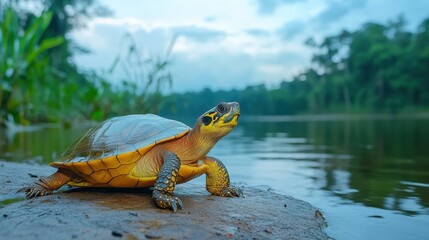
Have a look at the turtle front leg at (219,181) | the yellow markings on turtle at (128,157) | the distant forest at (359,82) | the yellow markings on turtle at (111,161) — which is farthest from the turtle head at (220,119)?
the distant forest at (359,82)

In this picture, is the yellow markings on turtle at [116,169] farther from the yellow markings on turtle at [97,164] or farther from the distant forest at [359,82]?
the distant forest at [359,82]

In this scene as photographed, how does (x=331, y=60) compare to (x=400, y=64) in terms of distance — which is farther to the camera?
(x=331, y=60)

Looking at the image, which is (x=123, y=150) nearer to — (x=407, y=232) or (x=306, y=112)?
(x=407, y=232)

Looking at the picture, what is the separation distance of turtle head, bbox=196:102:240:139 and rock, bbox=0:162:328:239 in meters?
0.40

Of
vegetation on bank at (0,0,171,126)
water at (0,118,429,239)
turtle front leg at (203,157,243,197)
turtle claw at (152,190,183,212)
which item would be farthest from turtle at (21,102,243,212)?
vegetation on bank at (0,0,171,126)

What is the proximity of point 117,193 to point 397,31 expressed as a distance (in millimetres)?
64297

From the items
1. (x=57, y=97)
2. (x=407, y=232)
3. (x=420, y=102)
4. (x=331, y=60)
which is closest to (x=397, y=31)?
(x=331, y=60)

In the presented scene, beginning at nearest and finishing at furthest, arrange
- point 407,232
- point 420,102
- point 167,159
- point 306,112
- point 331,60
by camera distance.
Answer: point 407,232 → point 167,159 → point 420,102 → point 306,112 → point 331,60

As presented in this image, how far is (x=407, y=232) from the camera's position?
2.05m

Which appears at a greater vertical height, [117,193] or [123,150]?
[123,150]

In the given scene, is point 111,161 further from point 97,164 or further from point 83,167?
point 83,167

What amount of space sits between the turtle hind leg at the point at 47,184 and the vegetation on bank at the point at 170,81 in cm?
733

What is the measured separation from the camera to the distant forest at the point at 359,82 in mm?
49156

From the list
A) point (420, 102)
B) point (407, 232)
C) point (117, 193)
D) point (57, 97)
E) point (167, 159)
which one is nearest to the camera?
point (407, 232)
